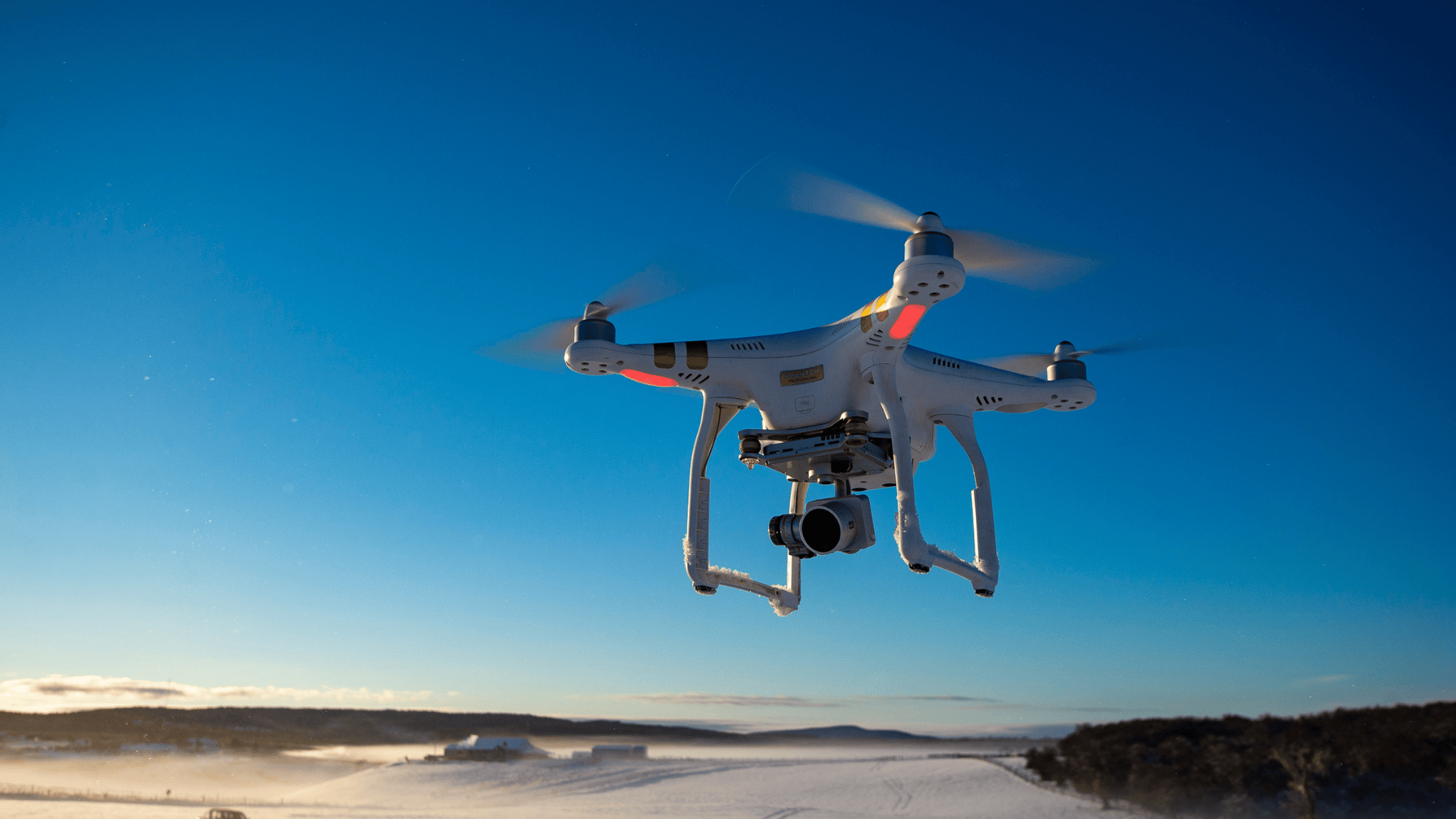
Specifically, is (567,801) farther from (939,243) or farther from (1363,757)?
(939,243)

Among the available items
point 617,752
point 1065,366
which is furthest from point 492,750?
point 1065,366

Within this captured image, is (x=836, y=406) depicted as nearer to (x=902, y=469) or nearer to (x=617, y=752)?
(x=902, y=469)

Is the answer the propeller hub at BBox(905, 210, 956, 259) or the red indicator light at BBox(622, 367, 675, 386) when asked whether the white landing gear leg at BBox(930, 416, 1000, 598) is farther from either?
the red indicator light at BBox(622, 367, 675, 386)

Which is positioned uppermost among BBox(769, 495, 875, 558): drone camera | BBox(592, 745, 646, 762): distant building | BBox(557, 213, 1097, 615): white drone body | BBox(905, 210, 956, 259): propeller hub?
BBox(905, 210, 956, 259): propeller hub

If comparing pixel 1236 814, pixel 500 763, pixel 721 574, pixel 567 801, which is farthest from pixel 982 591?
pixel 500 763

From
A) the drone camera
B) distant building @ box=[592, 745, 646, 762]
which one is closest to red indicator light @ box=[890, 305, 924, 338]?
the drone camera

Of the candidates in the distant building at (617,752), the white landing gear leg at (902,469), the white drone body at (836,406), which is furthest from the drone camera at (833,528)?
the distant building at (617,752)

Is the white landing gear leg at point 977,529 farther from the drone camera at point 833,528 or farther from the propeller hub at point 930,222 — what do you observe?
the propeller hub at point 930,222
